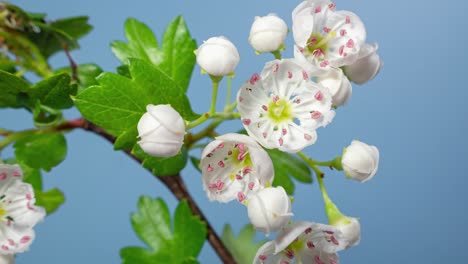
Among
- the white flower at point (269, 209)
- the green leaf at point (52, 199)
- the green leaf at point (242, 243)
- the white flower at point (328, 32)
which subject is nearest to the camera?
the white flower at point (269, 209)

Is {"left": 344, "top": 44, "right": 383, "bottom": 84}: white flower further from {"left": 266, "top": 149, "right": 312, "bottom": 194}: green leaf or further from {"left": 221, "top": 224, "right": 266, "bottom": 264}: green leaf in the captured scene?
{"left": 221, "top": 224, "right": 266, "bottom": 264}: green leaf

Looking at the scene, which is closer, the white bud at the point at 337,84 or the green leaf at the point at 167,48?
the white bud at the point at 337,84

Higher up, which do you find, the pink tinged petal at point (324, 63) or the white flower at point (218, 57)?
the white flower at point (218, 57)

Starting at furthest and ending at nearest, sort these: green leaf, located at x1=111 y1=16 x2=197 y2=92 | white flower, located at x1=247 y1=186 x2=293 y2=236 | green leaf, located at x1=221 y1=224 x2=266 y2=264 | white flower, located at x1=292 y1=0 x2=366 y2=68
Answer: green leaf, located at x1=221 y1=224 x2=266 y2=264 < green leaf, located at x1=111 y1=16 x2=197 y2=92 < white flower, located at x1=292 y1=0 x2=366 y2=68 < white flower, located at x1=247 y1=186 x2=293 y2=236

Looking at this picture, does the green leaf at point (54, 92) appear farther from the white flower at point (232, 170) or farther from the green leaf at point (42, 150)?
the white flower at point (232, 170)

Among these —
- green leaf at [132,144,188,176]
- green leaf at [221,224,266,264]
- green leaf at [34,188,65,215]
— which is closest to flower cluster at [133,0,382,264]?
green leaf at [132,144,188,176]

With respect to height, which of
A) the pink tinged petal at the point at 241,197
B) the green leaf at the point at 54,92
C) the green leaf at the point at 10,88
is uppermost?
the green leaf at the point at 10,88

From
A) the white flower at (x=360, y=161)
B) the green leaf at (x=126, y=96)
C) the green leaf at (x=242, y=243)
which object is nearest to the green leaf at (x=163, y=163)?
the green leaf at (x=126, y=96)

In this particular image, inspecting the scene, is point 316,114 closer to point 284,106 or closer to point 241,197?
point 284,106
